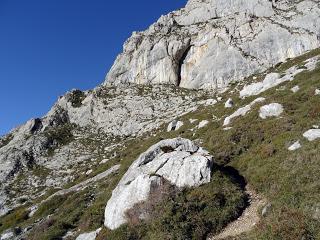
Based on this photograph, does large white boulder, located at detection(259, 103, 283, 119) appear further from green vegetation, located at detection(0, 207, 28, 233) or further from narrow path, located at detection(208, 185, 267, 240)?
green vegetation, located at detection(0, 207, 28, 233)

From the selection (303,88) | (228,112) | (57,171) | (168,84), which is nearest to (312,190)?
(303,88)

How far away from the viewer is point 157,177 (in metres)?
22.8

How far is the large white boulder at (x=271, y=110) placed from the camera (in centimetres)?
3278

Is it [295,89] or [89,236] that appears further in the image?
[295,89]

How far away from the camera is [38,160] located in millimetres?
65938

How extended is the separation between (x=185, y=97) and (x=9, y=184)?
130ft

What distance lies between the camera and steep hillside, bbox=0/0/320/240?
65.4 feet

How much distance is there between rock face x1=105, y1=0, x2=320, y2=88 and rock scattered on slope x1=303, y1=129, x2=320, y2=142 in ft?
197

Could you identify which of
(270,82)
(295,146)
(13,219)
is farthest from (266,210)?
(270,82)

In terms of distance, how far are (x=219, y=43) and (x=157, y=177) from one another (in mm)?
73674

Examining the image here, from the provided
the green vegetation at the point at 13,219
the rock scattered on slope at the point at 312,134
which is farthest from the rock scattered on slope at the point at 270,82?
the green vegetation at the point at 13,219

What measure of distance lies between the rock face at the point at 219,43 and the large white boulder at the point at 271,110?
5037 centimetres

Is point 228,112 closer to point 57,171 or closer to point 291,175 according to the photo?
point 291,175

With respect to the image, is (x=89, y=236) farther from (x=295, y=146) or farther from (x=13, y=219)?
(x=13, y=219)
